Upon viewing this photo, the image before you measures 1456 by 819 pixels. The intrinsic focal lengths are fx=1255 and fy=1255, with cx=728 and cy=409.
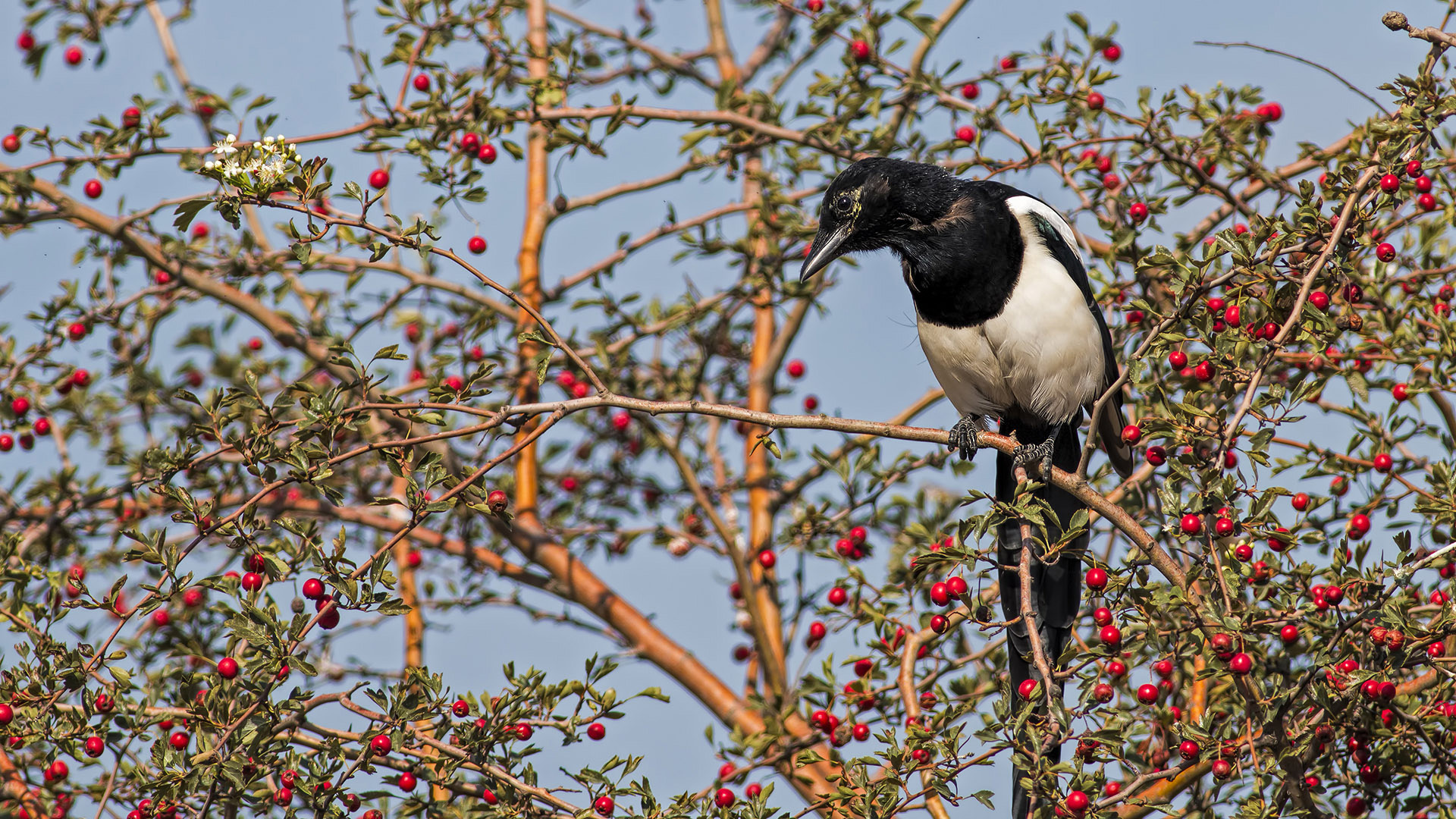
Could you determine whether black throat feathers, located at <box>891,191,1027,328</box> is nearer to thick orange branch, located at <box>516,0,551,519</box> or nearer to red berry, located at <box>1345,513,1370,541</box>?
red berry, located at <box>1345,513,1370,541</box>

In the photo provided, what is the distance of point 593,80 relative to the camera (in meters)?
4.88

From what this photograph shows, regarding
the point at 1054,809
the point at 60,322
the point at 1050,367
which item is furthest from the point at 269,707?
the point at 1050,367

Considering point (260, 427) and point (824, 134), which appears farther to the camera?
point (824, 134)

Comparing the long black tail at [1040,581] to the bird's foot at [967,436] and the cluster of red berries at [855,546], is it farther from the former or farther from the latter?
the cluster of red berries at [855,546]

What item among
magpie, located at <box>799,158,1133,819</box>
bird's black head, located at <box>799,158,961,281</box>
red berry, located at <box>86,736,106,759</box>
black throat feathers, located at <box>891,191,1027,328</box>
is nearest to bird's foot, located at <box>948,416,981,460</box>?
magpie, located at <box>799,158,1133,819</box>

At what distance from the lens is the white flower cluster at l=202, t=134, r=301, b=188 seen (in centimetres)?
227

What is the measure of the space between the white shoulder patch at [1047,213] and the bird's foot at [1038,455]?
0.55m

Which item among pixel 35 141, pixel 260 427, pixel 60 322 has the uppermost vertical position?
pixel 35 141

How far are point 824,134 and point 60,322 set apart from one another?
234 cm

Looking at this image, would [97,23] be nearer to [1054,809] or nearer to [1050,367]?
[1050,367]

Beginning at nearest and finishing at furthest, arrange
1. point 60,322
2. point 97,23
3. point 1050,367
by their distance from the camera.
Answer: point 1050,367 → point 60,322 → point 97,23

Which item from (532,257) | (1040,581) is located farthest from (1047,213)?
(532,257)

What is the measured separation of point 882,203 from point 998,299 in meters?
0.42

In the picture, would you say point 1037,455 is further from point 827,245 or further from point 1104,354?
point 827,245
